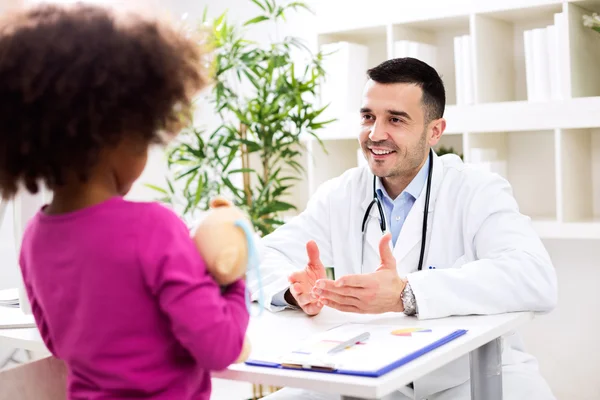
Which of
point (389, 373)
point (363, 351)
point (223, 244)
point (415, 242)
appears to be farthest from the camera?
point (415, 242)

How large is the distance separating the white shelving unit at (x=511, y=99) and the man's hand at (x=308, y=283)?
1.42 m

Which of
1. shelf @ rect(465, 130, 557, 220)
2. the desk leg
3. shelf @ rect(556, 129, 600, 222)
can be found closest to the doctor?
the desk leg

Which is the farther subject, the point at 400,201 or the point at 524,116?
the point at 524,116

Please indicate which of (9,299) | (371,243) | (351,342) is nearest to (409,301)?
(351,342)

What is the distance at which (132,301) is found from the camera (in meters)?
1.06

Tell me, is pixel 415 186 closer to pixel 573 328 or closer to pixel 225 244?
pixel 225 244

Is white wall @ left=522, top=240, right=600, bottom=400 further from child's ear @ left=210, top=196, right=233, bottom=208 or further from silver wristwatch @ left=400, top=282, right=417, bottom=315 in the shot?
child's ear @ left=210, top=196, right=233, bottom=208

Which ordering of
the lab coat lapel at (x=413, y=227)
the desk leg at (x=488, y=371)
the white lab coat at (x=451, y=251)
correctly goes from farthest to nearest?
the lab coat lapel at (x=413, y=227), the white lab coat at (x=451, y=251), the desk leg at (x=488, y=371)

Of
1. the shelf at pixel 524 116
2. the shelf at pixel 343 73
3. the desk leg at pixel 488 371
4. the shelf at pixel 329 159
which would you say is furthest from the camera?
the shelf at pixel 329 159

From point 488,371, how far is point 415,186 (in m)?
0.72

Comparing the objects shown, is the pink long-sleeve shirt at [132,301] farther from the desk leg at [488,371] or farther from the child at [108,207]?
the desk leg at [488,371]

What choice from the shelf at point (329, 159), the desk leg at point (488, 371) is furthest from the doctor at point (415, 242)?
the shelf at point (329, 159)

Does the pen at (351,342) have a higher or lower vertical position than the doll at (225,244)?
lower

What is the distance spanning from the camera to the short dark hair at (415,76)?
2371mm
